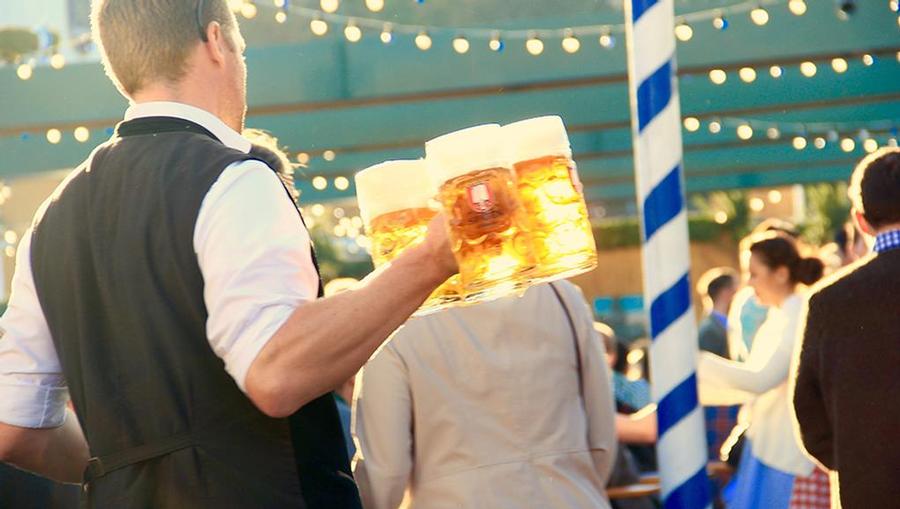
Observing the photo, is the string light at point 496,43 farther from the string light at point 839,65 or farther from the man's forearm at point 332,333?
the man's forearm at point 332,333

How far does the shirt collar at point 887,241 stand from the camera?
311 centimetres

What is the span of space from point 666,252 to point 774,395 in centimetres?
259

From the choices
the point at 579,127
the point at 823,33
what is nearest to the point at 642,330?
the point at 579,127

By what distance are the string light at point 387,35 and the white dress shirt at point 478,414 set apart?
4.20m

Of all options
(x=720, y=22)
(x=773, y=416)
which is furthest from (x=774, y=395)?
(x=720, y=22)

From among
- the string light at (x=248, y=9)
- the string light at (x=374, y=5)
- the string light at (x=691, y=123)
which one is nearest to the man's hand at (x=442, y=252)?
the string light at (x=248, y=9)

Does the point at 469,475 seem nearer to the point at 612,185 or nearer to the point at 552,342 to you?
the point at 552,342

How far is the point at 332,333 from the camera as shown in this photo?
1.61 meters

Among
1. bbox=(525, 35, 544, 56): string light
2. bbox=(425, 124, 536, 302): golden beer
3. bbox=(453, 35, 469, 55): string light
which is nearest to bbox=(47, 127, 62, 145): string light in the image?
bbox=(453, 35, 469, 55): string light

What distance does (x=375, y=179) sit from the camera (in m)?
1.97

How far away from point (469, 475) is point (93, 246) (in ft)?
4.34

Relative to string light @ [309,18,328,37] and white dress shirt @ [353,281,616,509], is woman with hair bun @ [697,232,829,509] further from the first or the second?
string light @ [309,18,328,37]

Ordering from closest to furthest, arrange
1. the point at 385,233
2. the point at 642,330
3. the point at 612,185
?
the point at 385,233, the point at 612,185, the point at 642,330

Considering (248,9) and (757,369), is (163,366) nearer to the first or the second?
(757,369)
